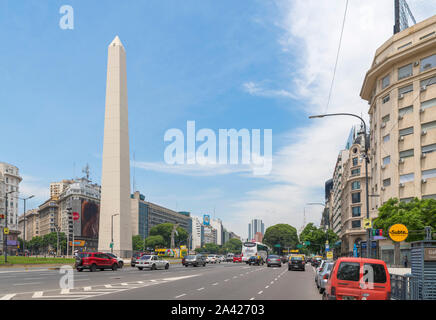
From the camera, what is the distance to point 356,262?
517 inches

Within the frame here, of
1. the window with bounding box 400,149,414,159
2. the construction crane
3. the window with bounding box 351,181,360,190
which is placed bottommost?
the window with bounding box 351,181,360,190

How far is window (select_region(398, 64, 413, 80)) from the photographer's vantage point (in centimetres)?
5347

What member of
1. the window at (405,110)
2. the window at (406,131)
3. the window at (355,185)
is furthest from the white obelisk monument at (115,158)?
the window at (355,185)

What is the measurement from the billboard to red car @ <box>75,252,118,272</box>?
111 meters

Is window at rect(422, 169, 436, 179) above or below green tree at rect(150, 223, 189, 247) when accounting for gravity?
above

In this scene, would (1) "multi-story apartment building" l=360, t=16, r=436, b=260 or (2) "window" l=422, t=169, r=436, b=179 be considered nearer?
(2) "window" l=422, t=169, r=436, b=179

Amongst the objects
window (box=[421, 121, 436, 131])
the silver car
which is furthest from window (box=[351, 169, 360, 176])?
the silver car

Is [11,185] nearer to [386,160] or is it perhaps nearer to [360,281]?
[386,160]

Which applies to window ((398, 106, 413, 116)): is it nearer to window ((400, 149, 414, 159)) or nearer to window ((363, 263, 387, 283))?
window ((400, 149, 414, 159))

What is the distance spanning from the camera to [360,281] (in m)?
12.9

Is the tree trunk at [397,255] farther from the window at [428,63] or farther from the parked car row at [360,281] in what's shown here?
the parked car row at [360,281]
